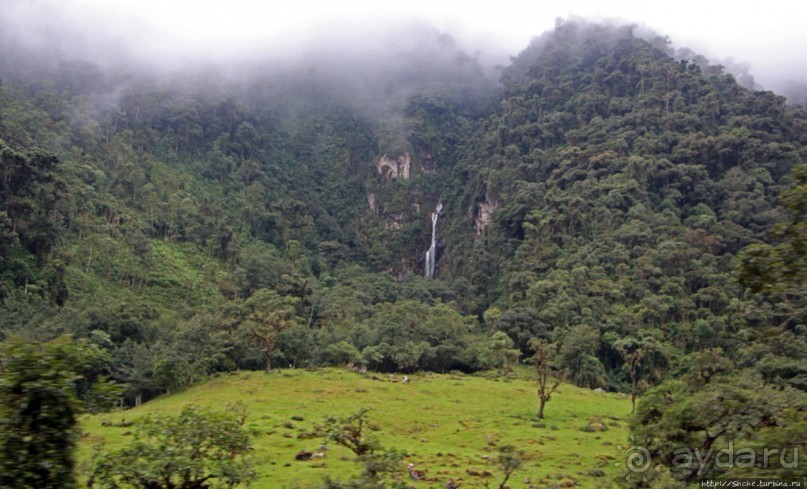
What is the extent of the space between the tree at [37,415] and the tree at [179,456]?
244 cm

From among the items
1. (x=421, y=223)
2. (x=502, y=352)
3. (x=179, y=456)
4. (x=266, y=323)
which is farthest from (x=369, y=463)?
(x=421, y=223)

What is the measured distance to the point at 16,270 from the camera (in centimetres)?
5769

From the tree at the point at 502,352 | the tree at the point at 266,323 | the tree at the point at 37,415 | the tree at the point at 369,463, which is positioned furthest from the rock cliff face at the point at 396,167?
the tree at the point at 37,415

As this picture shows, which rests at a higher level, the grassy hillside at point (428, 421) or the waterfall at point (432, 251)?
the waterfall at point (432, 251)

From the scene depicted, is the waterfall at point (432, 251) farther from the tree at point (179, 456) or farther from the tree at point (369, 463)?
the tree at point (179, 456)

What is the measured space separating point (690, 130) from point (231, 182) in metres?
83.7

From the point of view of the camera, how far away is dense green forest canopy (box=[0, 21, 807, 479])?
53375mm

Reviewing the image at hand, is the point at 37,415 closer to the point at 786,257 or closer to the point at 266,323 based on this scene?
the point at 786,257

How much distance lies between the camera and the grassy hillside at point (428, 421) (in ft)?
88.8

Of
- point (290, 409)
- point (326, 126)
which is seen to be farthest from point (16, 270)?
point (326, 126)

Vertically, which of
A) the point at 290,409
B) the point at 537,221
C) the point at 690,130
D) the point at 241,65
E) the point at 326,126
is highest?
the point at 241,65

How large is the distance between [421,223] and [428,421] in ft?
294

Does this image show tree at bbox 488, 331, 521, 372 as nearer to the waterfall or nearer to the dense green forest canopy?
the dense green forest canopy

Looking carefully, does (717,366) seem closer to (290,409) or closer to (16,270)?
(290,409)
